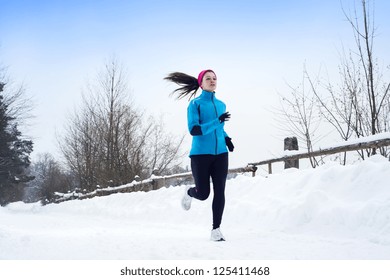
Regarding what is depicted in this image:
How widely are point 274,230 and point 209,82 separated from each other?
6.81ft

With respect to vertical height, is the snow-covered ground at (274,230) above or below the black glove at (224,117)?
below

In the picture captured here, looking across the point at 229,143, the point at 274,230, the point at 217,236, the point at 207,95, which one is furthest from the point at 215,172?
the point at 274,230

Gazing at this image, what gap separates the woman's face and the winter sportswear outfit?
0.58 ft

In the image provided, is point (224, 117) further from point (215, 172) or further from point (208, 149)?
point (215, 172)

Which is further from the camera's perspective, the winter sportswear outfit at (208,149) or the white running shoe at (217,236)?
the winter sportswear outfit at (208,149)

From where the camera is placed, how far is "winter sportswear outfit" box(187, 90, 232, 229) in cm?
424

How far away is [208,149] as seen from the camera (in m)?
4.26

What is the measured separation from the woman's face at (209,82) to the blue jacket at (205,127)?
0.45 feet

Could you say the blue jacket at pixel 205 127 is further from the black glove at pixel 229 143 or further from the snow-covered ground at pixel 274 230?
the snow-covered ground at pixel 274 230

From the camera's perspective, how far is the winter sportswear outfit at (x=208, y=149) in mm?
4242

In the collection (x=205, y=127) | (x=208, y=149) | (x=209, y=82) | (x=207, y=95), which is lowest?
(x=208, y=149)

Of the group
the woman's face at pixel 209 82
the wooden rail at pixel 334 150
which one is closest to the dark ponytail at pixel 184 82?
the woman's face at pixel 209 82

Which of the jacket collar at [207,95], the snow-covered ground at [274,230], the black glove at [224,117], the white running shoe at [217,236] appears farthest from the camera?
the jacket collar at [207,95]

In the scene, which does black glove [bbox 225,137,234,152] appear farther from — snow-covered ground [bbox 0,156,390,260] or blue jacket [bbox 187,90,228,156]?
snow-covered ground [bbox 0,156,390,260]
